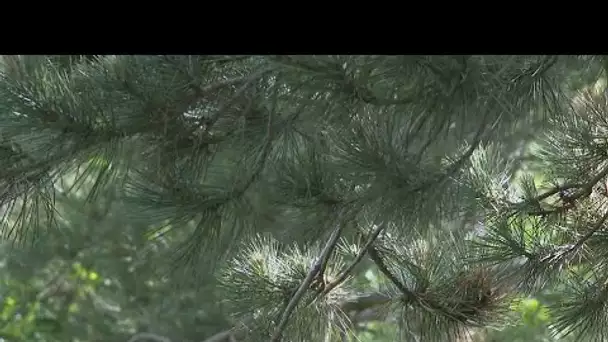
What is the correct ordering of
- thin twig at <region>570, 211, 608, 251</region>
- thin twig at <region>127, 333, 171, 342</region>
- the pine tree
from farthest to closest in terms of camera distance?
1. thin twig at <region>127, 333, 171, 342</region>
2. thin twig at <region>570, 211, 608, 251</region>
3. the pine tree

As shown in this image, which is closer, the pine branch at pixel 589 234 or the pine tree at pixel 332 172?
the pine tree at pixel 332 172

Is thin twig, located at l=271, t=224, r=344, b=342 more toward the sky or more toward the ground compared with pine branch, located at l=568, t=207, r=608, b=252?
more toward the ground

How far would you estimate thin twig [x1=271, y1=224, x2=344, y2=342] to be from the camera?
1.32 metres

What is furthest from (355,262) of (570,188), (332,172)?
(570,188)

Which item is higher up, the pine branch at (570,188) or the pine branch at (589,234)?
the pine branch at (570,188)

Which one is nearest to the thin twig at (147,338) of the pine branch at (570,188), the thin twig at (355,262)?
the thin twig at (355,262)

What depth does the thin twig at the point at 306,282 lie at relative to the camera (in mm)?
1319

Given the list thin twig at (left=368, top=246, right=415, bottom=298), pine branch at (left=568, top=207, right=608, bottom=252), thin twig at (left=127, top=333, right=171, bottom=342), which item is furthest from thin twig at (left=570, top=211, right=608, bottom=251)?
thin twig at (left=127, top=333, right=171, bottom=342)

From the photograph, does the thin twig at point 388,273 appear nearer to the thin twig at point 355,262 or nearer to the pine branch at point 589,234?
the thin twig at point 355,262

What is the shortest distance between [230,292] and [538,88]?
594mm

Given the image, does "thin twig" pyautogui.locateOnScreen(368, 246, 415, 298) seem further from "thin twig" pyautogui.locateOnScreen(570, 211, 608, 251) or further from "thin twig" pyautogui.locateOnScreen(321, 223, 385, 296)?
"thin twig" pyautogui.locateOnScreen(570, 211, 608, 251)
